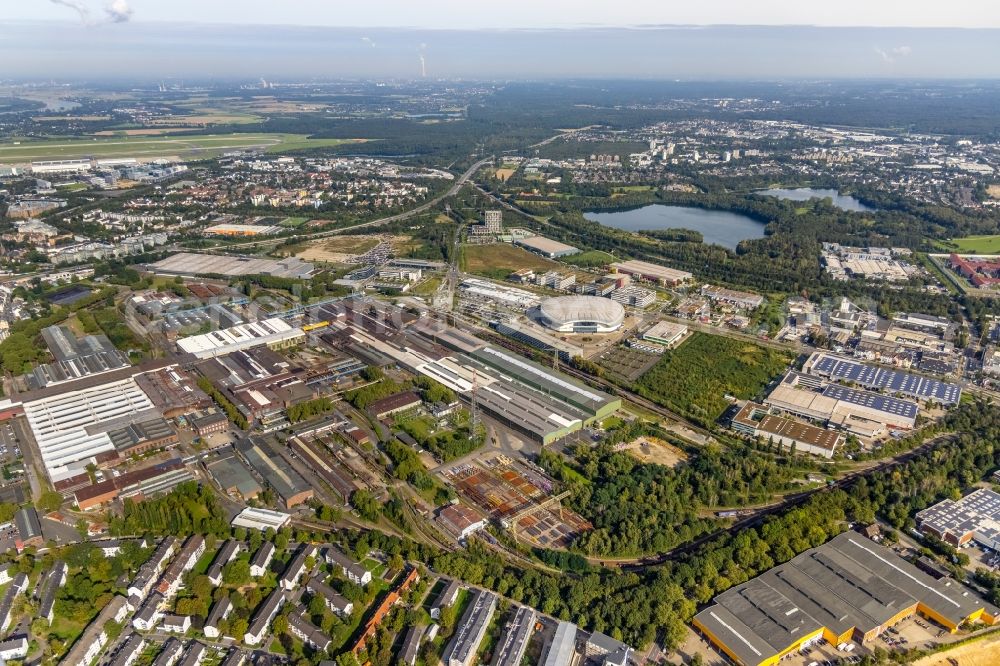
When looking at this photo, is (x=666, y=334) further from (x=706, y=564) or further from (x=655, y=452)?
(x=706, y=564)

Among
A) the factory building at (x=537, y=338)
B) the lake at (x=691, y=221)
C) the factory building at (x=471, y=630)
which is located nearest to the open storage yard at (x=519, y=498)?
the factory building at (x=471, y=630)

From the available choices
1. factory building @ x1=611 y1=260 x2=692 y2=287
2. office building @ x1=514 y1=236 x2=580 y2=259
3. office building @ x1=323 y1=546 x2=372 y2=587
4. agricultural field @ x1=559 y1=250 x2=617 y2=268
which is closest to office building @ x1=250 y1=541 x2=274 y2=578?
office building @ x1=323 y1=546 x2=372 y2=587

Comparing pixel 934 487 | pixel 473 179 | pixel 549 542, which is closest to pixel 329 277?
pixel 549 542

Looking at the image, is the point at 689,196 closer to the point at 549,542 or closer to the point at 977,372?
the point at 977,372

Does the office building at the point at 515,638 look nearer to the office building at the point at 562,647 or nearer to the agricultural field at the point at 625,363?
the office building at the point at 562,647

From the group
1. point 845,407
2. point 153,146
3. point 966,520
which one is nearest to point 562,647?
point 966,520

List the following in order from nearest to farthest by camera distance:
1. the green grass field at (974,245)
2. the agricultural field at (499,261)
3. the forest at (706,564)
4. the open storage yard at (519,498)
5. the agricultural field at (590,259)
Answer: the forest at (706,564) < the open storage yard at (519,498) < the agricultural field at (499,261) < the agricultural field at (590,259) < the green grass field at (974,245)
